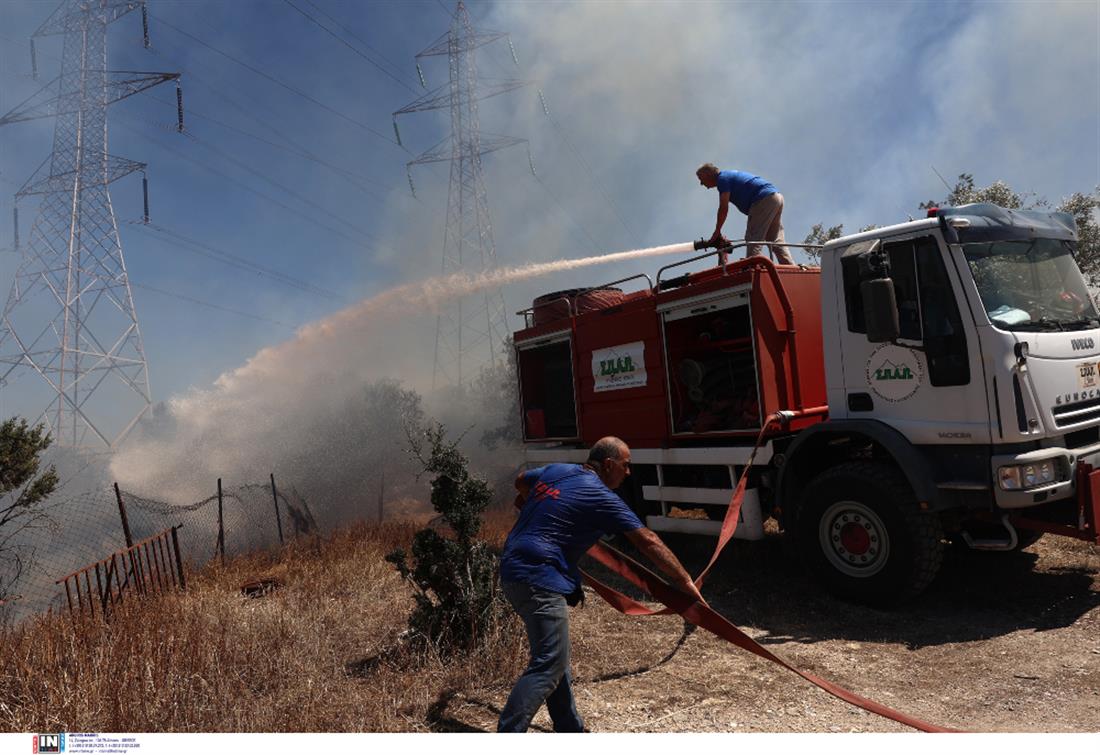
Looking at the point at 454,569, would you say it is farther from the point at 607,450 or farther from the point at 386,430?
the point at 386,430

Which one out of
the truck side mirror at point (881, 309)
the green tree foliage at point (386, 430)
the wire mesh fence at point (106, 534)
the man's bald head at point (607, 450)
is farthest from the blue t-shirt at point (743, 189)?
the green tree foliage at point (386, 430)

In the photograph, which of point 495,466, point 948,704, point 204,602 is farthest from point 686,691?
point 495,466

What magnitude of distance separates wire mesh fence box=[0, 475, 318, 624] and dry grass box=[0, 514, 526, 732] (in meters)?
4.87

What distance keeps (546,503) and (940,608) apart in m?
4.23

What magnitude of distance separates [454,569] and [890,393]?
372 centimetres

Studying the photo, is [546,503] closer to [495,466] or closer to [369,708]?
[369,708]

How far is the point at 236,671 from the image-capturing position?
451 cm

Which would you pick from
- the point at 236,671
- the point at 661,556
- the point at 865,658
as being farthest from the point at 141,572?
the point at 865,658

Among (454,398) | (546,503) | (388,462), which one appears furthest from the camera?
(454,398)

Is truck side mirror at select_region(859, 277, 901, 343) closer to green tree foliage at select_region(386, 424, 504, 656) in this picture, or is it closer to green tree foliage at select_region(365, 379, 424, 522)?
green tree foliage at select_region(386, 424, 504, 656)

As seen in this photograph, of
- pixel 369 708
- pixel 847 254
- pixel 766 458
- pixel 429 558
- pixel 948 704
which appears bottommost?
pixel 948 704

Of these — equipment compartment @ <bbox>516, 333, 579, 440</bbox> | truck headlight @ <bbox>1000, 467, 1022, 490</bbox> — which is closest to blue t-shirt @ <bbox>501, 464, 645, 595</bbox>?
truck headlight @ <bbox>1000, 467, 1022, 490</bbox>

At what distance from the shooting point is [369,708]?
4.12 metres

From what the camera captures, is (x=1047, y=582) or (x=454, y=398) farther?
(x=454, y=398)
